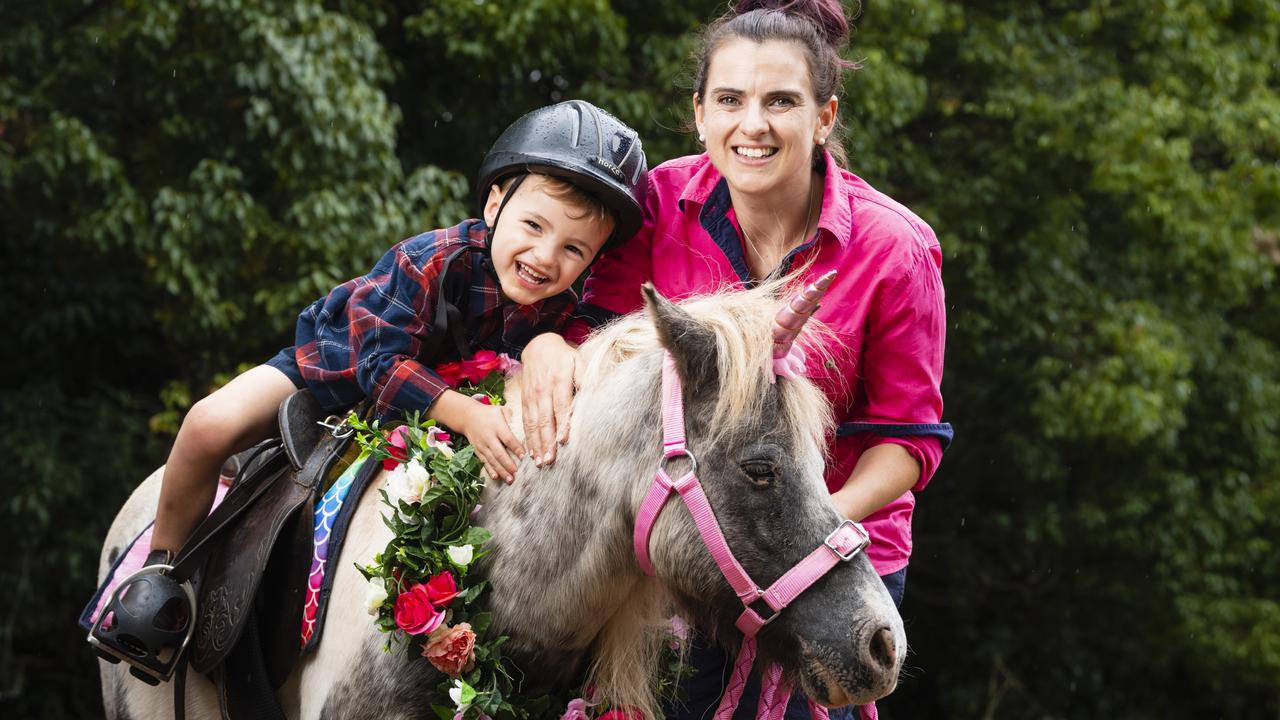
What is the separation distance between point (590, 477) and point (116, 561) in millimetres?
2137

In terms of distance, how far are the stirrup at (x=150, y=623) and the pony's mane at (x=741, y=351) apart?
1256 millimetres

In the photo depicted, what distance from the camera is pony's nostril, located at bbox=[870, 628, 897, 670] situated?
90.9 inches

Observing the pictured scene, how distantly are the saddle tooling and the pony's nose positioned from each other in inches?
48.8

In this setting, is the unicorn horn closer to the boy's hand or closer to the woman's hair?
the boy's hand

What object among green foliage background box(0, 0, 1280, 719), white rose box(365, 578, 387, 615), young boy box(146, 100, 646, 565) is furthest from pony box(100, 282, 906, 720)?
green foliage background box(0, 0, 1280, 719)

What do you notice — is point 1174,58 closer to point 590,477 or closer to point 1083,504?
point 1083,504

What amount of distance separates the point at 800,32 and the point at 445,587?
1.48 meters

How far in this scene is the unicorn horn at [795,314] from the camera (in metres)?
2.38

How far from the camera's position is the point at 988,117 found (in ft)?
35.9

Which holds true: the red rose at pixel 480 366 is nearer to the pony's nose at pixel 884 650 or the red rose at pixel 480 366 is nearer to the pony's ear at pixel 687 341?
the pony's ear at pixel 687 341

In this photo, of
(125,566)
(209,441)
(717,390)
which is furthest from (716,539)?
(125,566)

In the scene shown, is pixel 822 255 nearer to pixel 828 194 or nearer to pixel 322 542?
pixel 828 194

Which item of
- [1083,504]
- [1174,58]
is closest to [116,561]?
[1083,504]

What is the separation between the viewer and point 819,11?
302 centimetres
